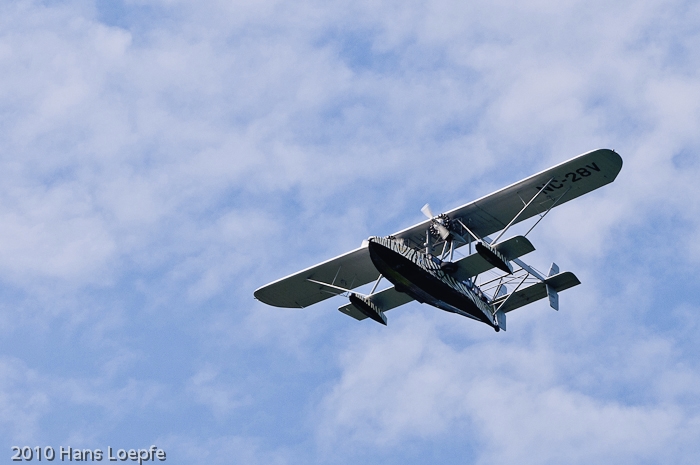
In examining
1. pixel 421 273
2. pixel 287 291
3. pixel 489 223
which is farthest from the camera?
pixel 287 291

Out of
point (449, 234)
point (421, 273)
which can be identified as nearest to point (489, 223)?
point (449, 234)

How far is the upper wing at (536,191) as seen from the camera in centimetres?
4806

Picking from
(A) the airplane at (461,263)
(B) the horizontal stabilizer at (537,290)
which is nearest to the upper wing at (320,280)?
(A) the airplane at (461,263)

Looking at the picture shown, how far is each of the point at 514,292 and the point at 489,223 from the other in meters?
4.06

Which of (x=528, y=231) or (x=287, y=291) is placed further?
(x=287, y=291)

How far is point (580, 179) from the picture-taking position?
48875 millimetres

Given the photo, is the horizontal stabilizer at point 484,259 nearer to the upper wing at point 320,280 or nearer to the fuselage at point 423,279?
the fuselage at point 423,279

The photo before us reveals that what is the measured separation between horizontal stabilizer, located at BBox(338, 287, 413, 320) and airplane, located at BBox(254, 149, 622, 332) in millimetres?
49

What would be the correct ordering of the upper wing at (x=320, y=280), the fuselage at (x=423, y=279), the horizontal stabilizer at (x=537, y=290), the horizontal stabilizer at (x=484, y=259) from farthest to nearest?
1. the upper wing at (x=320, y=280)
2. the horizontal stabilizer at (x=537, y=290)
3. the horizontal stabilizer at (x=484, y=259)
4. the fuselage at (x=423, y=279)

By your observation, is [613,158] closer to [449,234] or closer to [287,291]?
[449,234]

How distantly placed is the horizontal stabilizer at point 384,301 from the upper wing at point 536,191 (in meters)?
3.05

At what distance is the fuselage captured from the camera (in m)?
47.0

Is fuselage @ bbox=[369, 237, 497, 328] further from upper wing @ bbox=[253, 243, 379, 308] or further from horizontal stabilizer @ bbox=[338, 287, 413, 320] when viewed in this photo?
upper wing @ bbox=[253, 243, 379, 308]

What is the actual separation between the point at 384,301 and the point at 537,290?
7.42m
